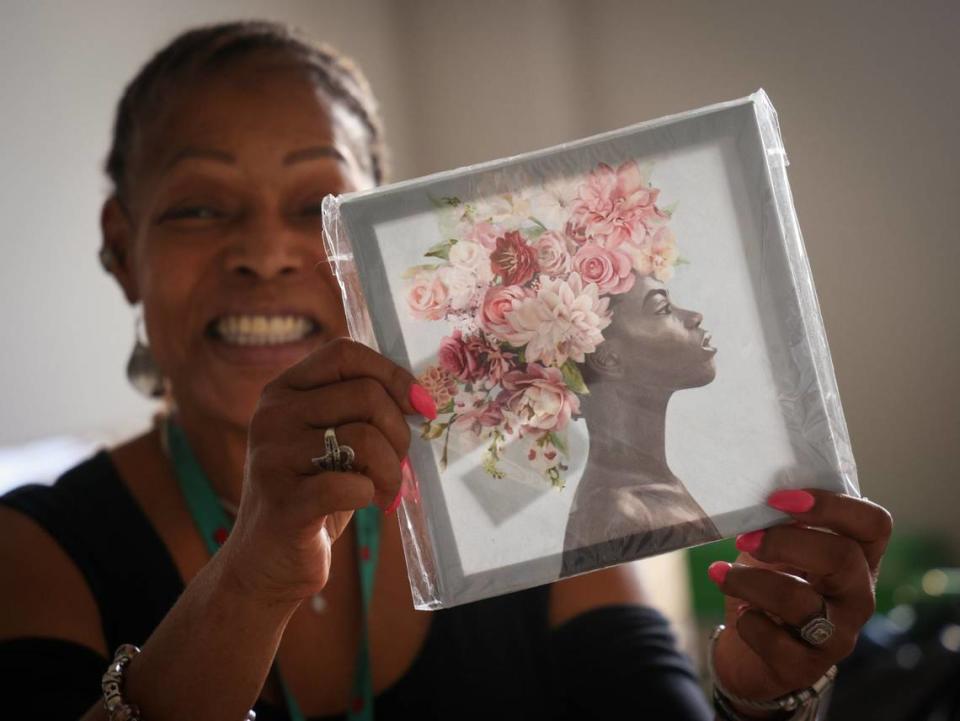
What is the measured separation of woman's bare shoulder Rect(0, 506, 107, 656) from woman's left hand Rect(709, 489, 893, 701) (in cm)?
69

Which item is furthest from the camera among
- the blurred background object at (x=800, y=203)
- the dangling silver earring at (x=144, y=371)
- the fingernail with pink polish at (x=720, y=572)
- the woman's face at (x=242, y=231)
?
the blurred background object at (x=800, y=203)

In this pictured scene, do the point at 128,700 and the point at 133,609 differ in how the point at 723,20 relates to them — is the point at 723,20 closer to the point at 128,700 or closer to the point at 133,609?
the point at 133,609

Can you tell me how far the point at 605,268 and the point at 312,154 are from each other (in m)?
0.51

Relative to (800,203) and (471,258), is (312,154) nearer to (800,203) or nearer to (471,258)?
(471,258)

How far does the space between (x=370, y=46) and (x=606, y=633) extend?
2775 millimetres

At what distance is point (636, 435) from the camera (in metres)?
0.77

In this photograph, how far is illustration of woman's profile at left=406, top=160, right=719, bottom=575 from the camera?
0.76 metres

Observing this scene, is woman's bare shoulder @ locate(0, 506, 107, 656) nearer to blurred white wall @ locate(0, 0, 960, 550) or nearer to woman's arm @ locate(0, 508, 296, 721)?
woman's arm @ locate(0, 508, 296, 721)

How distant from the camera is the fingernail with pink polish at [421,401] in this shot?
29.4 inches

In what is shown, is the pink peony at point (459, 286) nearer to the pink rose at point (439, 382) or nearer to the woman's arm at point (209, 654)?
the pink rose at point (439, 382)

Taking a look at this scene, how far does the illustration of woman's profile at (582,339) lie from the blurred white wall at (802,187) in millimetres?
1798

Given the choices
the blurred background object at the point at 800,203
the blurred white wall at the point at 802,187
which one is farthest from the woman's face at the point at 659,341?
the blurred white wall at the point at 802,187

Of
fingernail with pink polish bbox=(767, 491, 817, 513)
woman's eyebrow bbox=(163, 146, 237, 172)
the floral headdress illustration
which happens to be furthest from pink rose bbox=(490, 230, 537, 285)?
woman's eyebrow bbox=(163, 146, 237, 172)

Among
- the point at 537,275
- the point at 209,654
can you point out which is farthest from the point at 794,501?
the point at 209,654
